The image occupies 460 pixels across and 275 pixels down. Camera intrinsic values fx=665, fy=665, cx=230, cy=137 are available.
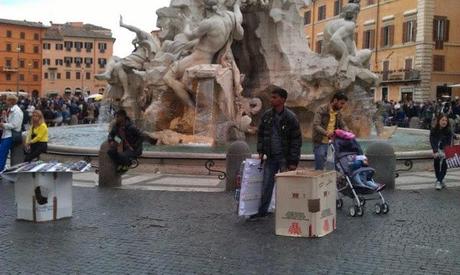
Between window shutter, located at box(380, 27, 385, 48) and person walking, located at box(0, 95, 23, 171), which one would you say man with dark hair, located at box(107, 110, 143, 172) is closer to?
person walking, located at box(0, 95, 23, 171)

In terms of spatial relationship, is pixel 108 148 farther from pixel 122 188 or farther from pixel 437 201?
pixel 437 201

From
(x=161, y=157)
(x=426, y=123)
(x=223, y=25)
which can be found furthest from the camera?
(x=426, y=123)

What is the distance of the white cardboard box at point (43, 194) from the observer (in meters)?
7.88

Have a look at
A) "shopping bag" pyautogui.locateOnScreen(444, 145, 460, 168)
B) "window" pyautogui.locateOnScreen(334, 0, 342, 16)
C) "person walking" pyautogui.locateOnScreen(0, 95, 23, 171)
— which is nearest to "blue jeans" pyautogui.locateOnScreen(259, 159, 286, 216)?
"shopping bag" pyautogui.locateOnScreen(444, 145, 460, 168)

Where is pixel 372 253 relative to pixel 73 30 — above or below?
below

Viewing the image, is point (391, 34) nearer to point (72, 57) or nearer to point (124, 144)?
point (124, 144)

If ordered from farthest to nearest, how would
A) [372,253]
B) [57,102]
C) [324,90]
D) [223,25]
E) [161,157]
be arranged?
1. [57,102]
2. [324,90]
3. [223,25]
4. [161,157]
5. [372,253]

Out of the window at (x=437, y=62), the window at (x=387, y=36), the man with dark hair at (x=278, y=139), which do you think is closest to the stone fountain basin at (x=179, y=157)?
the man with dark hair at (x=278, y=139)

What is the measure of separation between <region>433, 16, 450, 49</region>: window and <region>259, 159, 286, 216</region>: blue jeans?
44.1 metres

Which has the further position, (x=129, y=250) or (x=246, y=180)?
(x=246, y=180)

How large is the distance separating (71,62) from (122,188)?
104m

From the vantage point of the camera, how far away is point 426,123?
2762 cm

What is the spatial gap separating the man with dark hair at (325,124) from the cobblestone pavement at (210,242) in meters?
0.81

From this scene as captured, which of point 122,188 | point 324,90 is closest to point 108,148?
point 122,188
